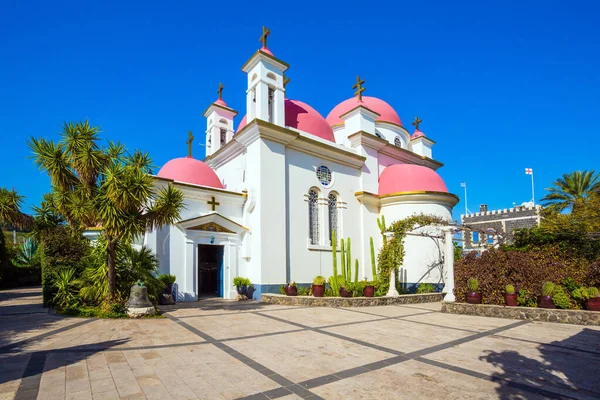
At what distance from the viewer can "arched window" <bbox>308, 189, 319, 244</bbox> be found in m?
16.9

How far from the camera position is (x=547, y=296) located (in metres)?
9.82

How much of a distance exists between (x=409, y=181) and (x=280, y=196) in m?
7.41

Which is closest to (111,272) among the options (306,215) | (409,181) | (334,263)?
(306,215)

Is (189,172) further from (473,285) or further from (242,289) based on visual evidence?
(473,285)

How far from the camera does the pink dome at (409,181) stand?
A: 18281 mm

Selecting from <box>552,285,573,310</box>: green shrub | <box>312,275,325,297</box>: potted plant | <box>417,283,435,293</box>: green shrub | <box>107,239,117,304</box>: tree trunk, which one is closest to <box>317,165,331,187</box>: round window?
<box>312,275,325,297</box>: potted plant

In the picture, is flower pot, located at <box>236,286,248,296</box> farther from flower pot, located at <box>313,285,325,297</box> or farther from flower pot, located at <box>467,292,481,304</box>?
flower pot, located at <box>467,292,481,304</box>

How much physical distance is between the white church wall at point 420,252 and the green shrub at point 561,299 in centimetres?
755

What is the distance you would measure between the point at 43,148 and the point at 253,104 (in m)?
8.71

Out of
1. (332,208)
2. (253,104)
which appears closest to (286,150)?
(253,104)

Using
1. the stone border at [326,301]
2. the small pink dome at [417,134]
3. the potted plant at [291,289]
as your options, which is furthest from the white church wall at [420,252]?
the small pink dome at [417,134]

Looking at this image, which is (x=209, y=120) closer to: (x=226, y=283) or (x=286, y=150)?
(x=286, y=150)

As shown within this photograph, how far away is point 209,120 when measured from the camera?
2117 centimetres

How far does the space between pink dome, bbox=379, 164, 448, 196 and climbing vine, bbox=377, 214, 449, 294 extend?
336 cm
